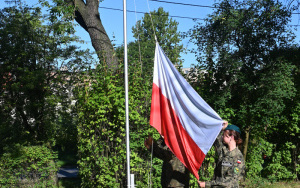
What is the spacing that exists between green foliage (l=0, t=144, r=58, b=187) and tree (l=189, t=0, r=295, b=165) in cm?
395

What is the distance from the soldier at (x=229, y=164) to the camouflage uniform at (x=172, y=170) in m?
0.68

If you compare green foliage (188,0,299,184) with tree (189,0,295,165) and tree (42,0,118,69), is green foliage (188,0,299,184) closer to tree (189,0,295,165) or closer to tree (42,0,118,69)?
tree (189,0,295,165)

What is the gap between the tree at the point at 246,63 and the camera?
880cm

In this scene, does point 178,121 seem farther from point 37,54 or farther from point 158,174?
point 37,54

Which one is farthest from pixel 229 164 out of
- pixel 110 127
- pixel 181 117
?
pixel 110 127

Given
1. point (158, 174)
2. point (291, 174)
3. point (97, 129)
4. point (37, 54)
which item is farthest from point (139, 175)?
point (37, 54)

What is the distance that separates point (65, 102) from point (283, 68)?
6545 millimetres

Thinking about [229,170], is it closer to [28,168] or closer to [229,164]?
[229,164]

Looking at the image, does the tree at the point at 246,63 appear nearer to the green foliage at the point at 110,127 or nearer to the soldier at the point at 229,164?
the green foliage at the point at 110,127

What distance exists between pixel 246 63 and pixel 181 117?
14.8 ft

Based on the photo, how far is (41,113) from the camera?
12242mm

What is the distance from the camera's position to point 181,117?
5297 mm

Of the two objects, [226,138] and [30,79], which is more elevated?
[30,79]

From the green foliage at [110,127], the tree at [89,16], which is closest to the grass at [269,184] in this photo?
the green foliage at [110,127]
